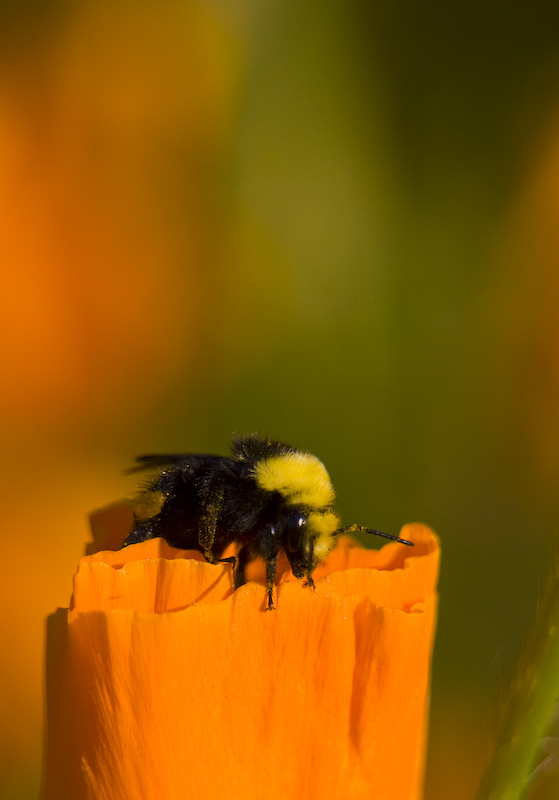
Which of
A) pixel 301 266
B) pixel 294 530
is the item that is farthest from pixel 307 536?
pixel 301 266

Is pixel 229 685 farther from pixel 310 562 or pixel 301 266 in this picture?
pixel 301 266

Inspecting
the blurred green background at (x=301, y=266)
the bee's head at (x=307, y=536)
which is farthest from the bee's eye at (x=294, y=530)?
the blurred green background at (x=301, y=266)

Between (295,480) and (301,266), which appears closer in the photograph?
(295,480)

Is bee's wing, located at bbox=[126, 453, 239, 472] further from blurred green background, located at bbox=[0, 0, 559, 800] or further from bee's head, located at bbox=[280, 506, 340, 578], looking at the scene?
blurred green background, located at bbox=[0, 0, 559, 800]

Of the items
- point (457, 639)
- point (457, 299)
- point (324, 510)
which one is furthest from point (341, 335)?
point (324, 510)

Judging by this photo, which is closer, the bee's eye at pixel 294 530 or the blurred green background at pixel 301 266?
the bee's eye at pixel 294 530

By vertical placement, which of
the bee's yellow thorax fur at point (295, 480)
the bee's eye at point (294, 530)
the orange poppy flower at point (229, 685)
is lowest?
the orange poppy flower at point (229, 685)

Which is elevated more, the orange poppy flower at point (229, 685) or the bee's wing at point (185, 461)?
the bee's wing at point (185, 461)

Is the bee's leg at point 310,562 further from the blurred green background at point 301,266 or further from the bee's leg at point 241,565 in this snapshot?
the blurred green background at point 301,266
